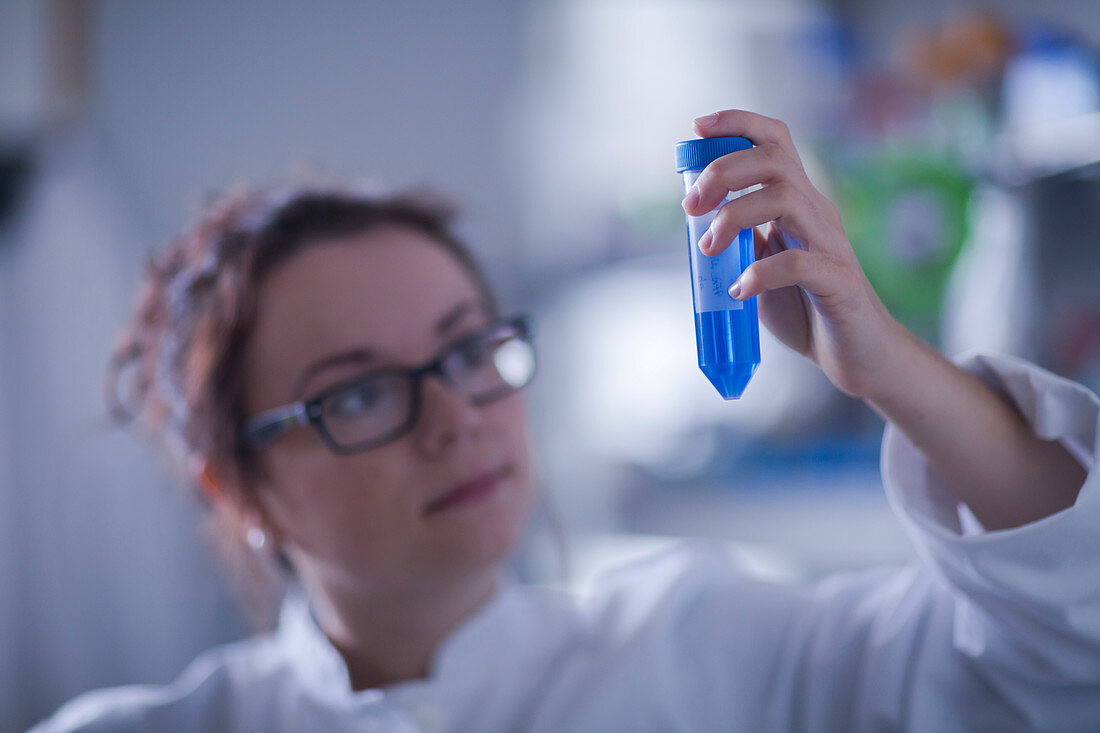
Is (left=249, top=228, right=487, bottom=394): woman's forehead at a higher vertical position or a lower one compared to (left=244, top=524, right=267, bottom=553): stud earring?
higher

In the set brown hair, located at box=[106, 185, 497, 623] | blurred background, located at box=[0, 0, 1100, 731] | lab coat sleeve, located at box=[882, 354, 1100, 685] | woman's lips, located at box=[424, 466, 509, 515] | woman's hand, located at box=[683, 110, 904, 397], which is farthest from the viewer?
blurred background, located at box=[0, 0, 1100, 731]

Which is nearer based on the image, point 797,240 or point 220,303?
point 797,240

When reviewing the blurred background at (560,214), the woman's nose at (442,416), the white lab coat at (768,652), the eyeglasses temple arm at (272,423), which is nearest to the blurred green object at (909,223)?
the blurred background at (560,214)

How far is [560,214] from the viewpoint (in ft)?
8.93

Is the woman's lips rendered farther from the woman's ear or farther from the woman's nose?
the woman's ear

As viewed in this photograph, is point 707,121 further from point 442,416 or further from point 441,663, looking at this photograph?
point 441,663

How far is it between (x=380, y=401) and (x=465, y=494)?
15 centimetres

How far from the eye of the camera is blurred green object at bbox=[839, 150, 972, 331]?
1.93 metres

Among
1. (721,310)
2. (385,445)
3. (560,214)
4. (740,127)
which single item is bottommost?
(385,445)

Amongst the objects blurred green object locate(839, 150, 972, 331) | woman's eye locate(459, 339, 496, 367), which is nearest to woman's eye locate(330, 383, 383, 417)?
woman's eye locate(459, 339, 496, 367)

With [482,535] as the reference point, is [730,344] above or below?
above

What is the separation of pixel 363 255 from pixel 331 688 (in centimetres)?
52

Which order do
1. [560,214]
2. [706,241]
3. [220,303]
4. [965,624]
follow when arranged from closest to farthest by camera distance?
[706,241] → [965,624] → [220,303] → [560,214]

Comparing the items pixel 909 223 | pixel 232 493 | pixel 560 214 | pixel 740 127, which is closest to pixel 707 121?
pixel 740 127
